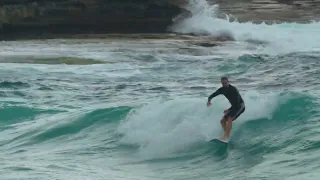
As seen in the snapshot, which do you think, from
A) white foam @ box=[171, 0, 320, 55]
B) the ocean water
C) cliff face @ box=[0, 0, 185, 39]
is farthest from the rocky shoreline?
the ocean water

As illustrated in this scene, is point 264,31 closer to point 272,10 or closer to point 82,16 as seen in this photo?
point 272,10

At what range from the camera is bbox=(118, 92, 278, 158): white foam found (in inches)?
616

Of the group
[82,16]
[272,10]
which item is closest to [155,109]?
[82,16]

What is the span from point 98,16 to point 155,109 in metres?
22.2

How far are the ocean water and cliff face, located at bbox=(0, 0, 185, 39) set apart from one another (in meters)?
4.24

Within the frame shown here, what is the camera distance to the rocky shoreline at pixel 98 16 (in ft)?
120

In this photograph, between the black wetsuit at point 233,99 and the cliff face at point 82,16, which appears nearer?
the black wetsuit at point 233,99

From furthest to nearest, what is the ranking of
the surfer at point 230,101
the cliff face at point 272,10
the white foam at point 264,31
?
the cliff face at point 272,10 → the white foam at point 264,31 → the surfer at point 230,101

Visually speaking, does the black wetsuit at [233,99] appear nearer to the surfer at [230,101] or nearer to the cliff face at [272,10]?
the surfer at [230,101]

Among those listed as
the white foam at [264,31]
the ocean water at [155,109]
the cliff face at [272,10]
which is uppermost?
the cliff face at [272,10]

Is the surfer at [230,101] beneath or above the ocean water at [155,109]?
above

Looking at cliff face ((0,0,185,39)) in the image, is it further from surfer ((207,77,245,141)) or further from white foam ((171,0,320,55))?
surfer ((207,77,245,141))

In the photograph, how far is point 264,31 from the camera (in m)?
34.5

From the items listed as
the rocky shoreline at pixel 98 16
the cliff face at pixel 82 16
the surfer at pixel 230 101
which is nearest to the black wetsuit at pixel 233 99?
the surfer at pixel 230 101
